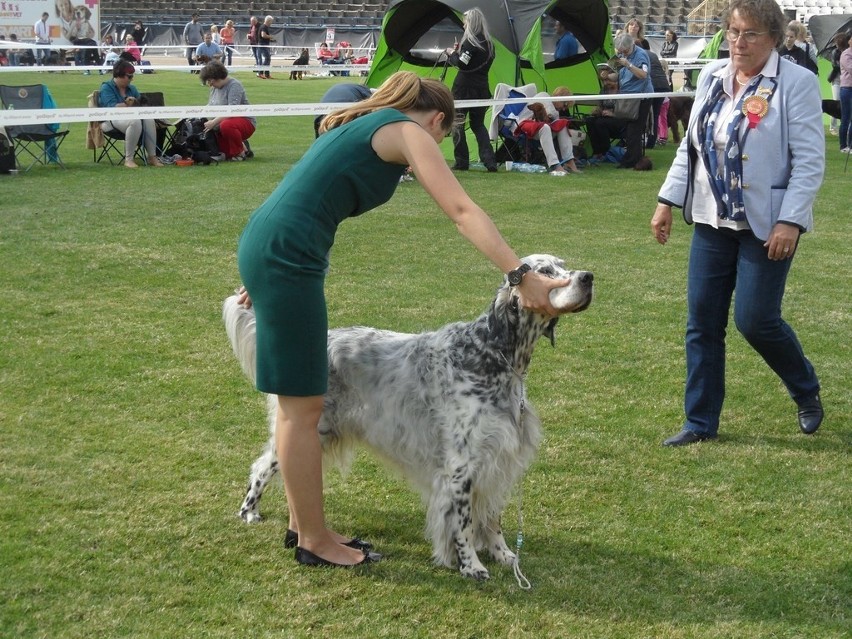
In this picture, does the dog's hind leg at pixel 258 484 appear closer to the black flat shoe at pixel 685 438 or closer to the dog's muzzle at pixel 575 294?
the dog's muzzle at pixel 575 294

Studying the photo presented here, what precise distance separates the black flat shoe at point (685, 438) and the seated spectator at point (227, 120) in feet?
31.8

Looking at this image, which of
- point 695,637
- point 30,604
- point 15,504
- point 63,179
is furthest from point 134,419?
point 63,179

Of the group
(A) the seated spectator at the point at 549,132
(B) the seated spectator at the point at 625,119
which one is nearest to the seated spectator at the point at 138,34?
(B) the seated spectator at the point at 625,119

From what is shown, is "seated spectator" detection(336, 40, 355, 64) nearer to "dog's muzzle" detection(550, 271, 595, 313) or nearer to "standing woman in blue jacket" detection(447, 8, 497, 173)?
"standing woman in blue jacket" detection(447, 8, 497, 173)

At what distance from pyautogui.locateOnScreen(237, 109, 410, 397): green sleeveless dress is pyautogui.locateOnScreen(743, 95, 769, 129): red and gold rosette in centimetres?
173

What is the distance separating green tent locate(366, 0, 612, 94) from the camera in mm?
14625

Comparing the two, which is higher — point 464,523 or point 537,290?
point 537,290

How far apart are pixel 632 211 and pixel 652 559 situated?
23.7ft

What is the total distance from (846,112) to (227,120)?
8991mm

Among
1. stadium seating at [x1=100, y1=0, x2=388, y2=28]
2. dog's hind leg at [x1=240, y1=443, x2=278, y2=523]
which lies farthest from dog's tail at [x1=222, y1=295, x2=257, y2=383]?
stadium seating at [x1=100, y1=0, x2=388, y2=28]

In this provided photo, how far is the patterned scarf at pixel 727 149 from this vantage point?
4.10 metres

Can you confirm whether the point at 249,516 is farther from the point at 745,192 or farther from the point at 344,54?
the point at 344,54

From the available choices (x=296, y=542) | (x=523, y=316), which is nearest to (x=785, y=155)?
(x=523, y=316)

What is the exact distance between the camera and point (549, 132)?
508 inches
